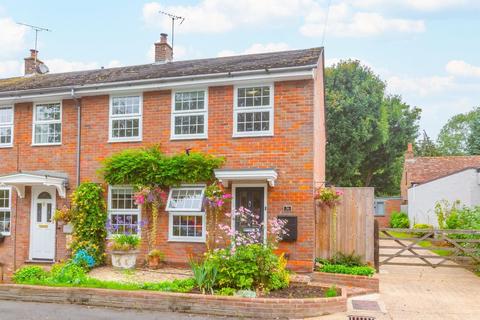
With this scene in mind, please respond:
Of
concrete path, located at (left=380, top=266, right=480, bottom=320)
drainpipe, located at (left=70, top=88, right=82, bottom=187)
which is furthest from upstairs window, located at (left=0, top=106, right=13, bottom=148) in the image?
concrete path, located at (left=380, top=266, right=480, bottom=320)

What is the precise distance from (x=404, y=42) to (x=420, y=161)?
22763mm

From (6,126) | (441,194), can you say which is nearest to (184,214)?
(6,126)

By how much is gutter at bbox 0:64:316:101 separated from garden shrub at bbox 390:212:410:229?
2281 cm

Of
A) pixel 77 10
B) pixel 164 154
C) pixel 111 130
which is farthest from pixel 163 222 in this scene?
pixel 77 10

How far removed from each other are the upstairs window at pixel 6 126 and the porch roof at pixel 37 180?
1.71 meters

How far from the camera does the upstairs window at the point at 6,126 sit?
51.6ft

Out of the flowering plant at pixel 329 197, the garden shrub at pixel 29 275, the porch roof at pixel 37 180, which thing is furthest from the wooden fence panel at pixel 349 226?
the porch roof at pixel 37 180

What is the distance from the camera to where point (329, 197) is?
40.8 ft

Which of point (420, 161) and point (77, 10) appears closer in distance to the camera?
point (77, 10)

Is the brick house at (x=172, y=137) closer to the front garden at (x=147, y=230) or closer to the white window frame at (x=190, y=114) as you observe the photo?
the white window frame at (x=190, y=114)

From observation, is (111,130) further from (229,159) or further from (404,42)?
(404,42)

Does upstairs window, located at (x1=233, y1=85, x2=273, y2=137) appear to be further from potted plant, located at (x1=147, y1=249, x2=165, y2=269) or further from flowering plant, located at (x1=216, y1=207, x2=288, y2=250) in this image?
potted plant, located at (x1=147, y1=249, x2=165, y2=269)

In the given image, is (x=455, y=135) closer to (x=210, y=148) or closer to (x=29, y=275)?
(x=210, y=148)

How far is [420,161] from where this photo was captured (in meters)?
34.8
